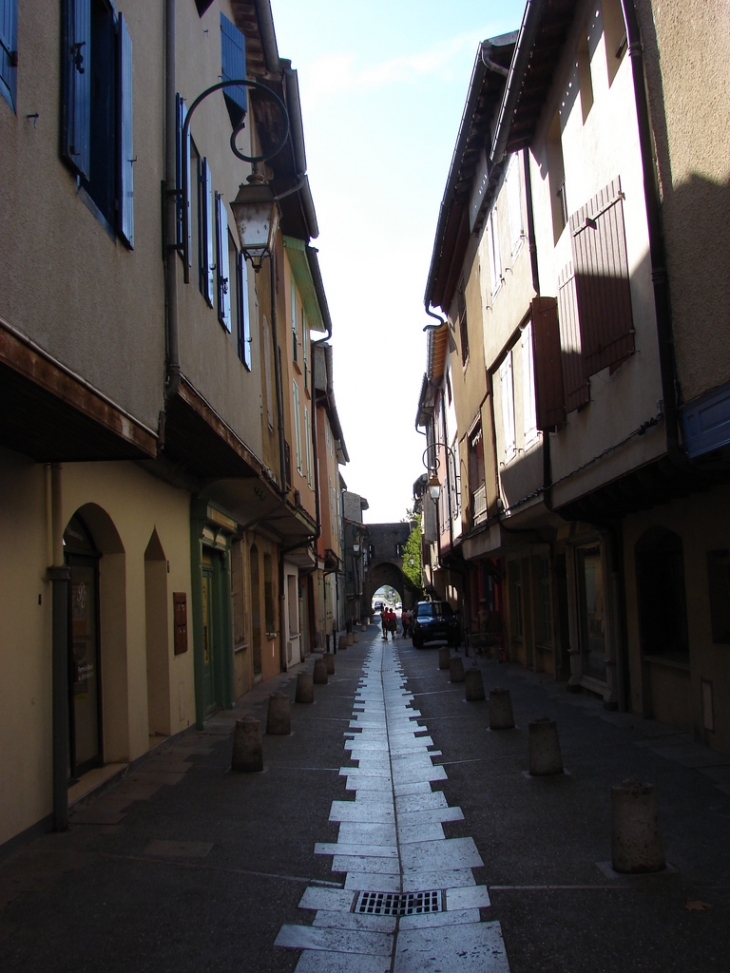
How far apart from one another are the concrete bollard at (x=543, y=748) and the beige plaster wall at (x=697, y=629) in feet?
5.78

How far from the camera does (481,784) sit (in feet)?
27.0

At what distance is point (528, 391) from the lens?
1398 centimetres

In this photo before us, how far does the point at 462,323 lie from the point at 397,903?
1805cm

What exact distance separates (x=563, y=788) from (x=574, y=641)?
7.12 metres

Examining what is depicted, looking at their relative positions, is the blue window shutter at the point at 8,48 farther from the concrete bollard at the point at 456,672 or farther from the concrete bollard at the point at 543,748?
the concrete bollard at the point at 456,672

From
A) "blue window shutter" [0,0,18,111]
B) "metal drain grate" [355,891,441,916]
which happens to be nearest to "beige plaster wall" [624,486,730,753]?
"metal drain grate" [355,891,441,916]

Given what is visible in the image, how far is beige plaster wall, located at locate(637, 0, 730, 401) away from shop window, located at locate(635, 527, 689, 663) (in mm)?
4362

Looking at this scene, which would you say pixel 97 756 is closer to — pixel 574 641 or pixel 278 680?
pixel 574 641

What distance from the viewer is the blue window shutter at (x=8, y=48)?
177 inches

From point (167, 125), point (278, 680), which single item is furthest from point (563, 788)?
point (278, 680)

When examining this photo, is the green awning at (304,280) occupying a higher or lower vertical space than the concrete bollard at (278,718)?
higher

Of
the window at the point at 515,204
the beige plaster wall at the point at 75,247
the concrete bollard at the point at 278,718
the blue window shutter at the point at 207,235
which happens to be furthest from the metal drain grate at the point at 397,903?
the window at the point at 515,204

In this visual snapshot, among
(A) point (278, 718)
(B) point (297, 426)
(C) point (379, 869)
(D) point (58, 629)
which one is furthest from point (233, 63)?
(B) point (297, 426)

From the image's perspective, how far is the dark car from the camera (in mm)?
32500
